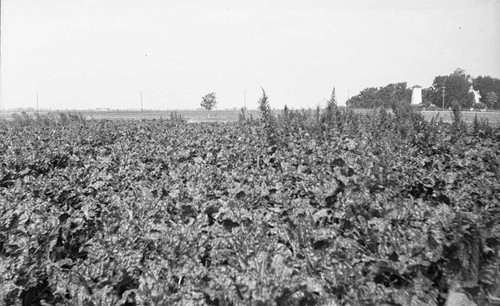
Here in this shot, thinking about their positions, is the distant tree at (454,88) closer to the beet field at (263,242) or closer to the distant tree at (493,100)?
the distant tree at (493,100)

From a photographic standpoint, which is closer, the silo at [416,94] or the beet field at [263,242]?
the beet field at [263,242]

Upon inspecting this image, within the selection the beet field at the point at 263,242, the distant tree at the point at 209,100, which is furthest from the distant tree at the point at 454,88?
the beet field at the point at 263,242

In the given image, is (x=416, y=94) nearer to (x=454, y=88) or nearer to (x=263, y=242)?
(x=454, y=88)

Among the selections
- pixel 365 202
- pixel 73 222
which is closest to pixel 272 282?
pixel 365 202

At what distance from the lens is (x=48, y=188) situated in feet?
12.9

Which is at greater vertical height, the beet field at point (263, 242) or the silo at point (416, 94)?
the silo at point (416, 94)

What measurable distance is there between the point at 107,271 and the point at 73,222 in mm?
1106

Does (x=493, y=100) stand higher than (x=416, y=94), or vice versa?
(x=416, y=94)

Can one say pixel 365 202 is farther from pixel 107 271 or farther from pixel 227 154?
pixel 227 154

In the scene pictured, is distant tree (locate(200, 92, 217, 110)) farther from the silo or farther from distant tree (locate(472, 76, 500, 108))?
distant tree (locate(472, 76, 500, 108))

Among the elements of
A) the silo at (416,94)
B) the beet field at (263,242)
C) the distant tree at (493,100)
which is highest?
the silo at (416,94)

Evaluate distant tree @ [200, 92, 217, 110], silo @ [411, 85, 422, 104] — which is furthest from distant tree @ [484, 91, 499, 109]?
distant tree @ [200, 92, 217, 110]

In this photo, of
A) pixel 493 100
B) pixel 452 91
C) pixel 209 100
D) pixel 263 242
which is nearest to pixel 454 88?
pixel 452 91

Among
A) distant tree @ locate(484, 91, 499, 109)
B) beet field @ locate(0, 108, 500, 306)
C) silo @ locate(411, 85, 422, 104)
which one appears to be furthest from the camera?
silo @ locate(411, 85, 422, 104)
